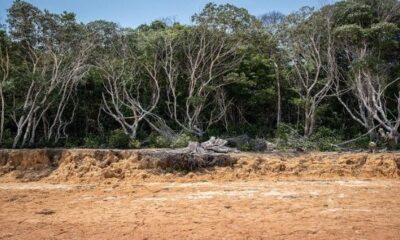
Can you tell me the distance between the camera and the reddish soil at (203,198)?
27.9ft

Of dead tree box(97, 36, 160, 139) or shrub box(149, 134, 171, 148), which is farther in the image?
dead tree box(97, 36, 160, 139)

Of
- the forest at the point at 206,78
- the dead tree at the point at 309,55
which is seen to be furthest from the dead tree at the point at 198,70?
the dead tree at the point at 309,55

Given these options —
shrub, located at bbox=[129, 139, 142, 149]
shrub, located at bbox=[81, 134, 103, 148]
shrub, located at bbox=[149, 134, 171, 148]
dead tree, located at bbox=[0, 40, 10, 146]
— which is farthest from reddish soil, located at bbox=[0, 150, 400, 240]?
shrub, located at bbox=[81, 134, 103, 148]

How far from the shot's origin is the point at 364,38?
2156cm

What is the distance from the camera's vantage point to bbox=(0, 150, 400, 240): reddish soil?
8492mm

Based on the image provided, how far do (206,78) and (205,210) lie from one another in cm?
1552

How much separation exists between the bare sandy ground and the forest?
7247mm

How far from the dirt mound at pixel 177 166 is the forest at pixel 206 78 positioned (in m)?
3.78

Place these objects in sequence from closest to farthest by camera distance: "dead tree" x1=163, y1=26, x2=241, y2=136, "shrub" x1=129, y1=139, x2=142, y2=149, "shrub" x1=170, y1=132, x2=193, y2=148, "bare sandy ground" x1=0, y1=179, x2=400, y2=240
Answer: "bare sandy ground" x1=0, y1=179, x2=400, y2=240
"shrub" x1=170, y1=132, x2=193, y2=148
"shrub" x1=129, y1=139, x2=142, y2=149
"dead tree" x1=163, y1=26, x2=241, y2=136

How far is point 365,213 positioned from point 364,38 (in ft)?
46.9

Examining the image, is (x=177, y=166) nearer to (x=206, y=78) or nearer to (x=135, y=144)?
(x=135, y=144)

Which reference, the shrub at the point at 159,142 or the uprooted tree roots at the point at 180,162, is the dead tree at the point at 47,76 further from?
the uprooted tree roots at the point at 180,162

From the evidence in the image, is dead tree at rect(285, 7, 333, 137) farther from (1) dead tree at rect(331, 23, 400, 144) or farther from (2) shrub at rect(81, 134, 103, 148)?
(2) shrub at rect(81, 134, 103, 148)

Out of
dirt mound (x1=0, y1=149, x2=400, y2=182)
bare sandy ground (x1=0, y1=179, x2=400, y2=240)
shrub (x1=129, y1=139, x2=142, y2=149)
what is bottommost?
bare sandy ground (x1=0, y1=179, x2=400, y2=240)
